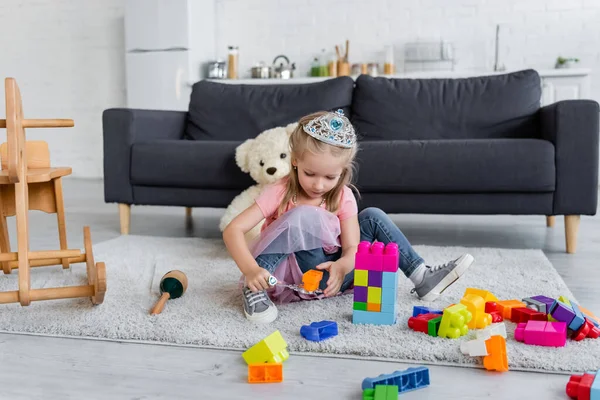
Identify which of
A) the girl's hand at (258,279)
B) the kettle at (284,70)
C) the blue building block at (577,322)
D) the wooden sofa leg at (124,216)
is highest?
the kettle at (284,70)

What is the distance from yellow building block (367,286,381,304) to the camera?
162 cm

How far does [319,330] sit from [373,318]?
19 centimetres

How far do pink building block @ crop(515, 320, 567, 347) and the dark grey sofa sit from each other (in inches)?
46.8

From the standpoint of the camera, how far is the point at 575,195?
2.57 m

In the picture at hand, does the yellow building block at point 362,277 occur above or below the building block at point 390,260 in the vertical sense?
below

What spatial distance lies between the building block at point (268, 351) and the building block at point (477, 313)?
0.51 metres

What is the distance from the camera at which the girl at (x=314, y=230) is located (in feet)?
5.40

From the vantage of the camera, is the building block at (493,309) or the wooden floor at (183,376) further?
the building block at (493,309)

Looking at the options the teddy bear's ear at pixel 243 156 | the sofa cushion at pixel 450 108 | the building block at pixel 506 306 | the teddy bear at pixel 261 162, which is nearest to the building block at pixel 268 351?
the building block at pixel 506 306

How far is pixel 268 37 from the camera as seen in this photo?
563cm

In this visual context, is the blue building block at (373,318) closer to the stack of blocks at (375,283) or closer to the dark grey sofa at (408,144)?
the stack of blocks at (375,283)

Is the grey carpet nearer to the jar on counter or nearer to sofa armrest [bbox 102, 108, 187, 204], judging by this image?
sofa armrest [bbox 102, 108, 187, 204]

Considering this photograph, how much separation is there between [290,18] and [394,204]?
330 centimetres

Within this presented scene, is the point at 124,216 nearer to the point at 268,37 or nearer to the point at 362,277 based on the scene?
the point at 362,277
